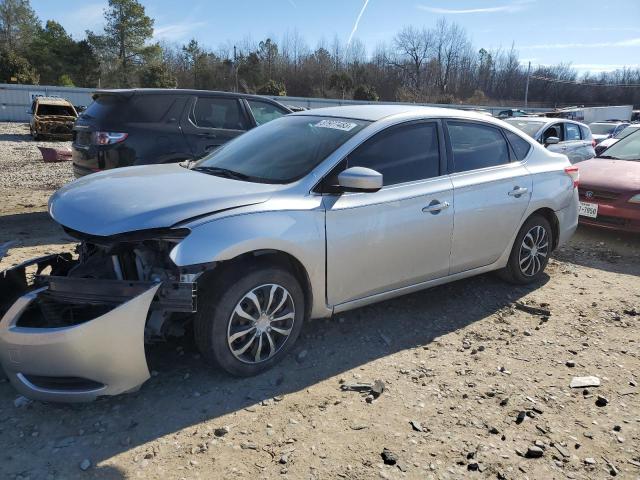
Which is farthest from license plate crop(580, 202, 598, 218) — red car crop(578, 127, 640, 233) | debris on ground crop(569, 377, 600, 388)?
debris on ground crop(569, 377, 600, 388)

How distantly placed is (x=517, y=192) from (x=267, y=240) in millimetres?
2629

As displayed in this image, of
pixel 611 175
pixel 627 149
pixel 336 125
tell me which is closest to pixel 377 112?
pixel 336 125

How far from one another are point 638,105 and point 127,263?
87840 millimetres

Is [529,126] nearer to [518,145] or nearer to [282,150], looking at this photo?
[518,145]

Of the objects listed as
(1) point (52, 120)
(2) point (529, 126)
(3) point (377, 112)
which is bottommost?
(1) point (52, 120)

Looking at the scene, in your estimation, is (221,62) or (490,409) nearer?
(490,409)

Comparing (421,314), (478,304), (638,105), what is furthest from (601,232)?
(638,105)

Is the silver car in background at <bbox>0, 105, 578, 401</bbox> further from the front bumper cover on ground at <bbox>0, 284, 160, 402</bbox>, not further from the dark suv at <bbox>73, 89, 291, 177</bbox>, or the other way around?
the dark suv at <bbox>73, 89, 291, 177</bbox>

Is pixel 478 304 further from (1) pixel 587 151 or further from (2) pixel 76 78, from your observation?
(2) pixel 76 78

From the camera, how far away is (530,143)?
16.7ft

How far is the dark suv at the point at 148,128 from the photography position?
6.35m

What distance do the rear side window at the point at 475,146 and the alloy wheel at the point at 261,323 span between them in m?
1.93

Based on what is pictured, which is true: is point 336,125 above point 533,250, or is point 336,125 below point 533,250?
above

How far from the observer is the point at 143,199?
10.4 feet
